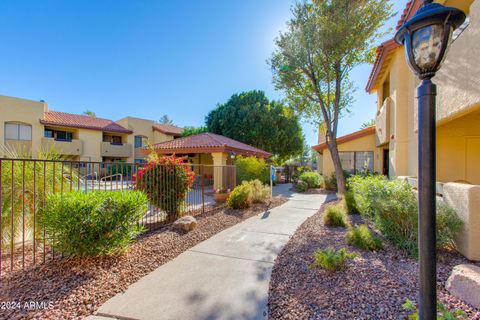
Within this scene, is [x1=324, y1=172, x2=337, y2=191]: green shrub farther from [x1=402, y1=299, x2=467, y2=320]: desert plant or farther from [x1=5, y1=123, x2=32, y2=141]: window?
[x1=5, y1=123, x2=32, y2=141]: window

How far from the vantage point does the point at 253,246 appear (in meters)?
4.94

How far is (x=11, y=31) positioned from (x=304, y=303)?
1549 centimetres

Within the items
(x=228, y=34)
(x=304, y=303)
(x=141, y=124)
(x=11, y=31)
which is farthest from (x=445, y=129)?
(x=141, y=124)

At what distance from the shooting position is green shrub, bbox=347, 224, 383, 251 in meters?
4.24

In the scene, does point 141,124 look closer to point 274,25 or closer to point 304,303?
point 274,25

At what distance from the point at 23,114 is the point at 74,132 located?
427 centimetres

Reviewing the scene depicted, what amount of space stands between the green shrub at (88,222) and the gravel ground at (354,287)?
2.82 m

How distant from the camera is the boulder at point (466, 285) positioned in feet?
8.17

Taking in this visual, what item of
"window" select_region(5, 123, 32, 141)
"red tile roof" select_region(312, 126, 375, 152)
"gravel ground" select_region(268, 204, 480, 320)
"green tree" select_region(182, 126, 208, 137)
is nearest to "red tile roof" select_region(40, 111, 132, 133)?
"window" select_region(5, 123, 32, 141)

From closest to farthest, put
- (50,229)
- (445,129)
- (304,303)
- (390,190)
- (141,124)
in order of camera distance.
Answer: (304,303), (50,229), (390,190), (445,129), (141,124)

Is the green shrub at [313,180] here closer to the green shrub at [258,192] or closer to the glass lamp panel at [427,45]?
the green shrub at [258,192]

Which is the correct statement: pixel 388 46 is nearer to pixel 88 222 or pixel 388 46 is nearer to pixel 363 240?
pixel 363 240

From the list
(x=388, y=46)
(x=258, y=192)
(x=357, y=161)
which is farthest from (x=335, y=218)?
(x=357, y=161)


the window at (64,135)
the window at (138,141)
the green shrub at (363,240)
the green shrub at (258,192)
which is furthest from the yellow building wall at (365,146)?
the window at (64,135)
